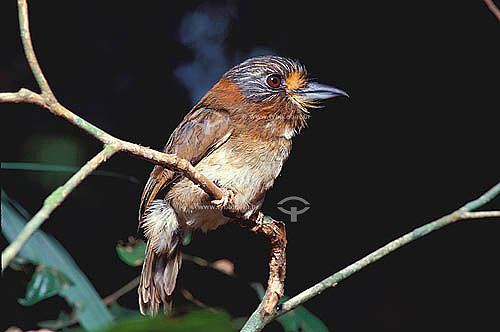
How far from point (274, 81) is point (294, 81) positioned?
0.04 metres

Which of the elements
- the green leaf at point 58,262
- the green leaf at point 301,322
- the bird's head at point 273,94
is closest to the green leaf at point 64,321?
the green leaf at point 58,262

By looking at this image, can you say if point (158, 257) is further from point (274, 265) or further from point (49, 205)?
point (49, 205)

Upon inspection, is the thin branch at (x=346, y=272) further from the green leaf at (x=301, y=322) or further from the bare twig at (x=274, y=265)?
the green leaf at (x=301, y=322)

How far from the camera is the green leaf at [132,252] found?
1.31m

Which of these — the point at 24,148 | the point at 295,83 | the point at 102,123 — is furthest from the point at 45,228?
the point at 295,83

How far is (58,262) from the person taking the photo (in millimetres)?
1271

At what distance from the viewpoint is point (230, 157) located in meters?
1.10

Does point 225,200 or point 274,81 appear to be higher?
point 274,81

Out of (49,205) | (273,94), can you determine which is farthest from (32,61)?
(273,94)

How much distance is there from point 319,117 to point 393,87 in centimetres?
22

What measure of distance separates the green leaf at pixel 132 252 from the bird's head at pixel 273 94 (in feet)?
1.43

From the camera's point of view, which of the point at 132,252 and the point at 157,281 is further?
the point at 132,252

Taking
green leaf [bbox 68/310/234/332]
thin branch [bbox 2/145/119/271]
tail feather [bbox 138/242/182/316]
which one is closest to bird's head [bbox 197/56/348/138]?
tail feather [bbox 138/242/182/316]

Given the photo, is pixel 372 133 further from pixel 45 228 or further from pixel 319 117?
pixel 45 228
